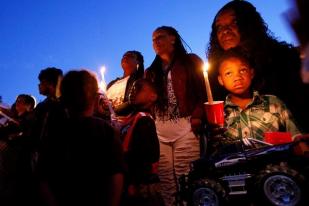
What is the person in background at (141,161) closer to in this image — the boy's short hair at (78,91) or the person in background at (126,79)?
the person in background at (126,79)

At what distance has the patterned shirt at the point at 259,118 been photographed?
3.18 metres

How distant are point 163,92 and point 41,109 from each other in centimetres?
137

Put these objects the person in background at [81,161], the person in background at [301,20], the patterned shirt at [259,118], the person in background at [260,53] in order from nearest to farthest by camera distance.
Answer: the person in background at [301,20], the person in background at [81,161], the patterned shirt at [259,118], the person in background at [260,53]

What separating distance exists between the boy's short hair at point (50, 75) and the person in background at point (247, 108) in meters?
2.05

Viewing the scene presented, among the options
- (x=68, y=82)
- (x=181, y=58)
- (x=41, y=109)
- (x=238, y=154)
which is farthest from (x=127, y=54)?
(x=238, y=154)

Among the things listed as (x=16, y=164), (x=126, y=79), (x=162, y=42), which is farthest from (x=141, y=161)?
Result: (x=16, y=164)

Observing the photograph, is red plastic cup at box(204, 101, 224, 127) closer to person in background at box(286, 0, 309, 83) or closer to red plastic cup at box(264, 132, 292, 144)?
red plastic cup at box(264, 132, 292, 144)

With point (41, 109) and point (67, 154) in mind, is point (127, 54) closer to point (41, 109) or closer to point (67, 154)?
point (41, 109)

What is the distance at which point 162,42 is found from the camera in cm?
427

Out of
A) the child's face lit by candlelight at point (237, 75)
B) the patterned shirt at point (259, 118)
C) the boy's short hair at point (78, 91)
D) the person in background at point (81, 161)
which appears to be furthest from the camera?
the child's face lit by candlelight at point (237, 75)

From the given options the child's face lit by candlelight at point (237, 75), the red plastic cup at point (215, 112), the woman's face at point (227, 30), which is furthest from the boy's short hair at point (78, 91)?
the woman's face at point (227, 30)

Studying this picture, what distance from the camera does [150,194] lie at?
326 cm

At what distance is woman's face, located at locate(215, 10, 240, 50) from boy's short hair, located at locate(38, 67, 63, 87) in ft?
6.60

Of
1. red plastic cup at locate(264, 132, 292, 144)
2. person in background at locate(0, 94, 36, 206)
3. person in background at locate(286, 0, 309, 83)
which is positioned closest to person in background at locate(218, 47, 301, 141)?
red plastic cup at locate(264, 132, 292, 144)
